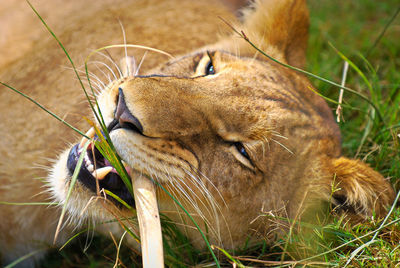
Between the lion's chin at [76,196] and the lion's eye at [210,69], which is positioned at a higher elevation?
the lion's eye at [210,69]

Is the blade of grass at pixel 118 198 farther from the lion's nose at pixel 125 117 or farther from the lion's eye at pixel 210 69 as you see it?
the lion's eye at pixel 210 69

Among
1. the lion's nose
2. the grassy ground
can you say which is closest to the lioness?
the lion's nose

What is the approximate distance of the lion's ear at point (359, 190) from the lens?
2.41 metres

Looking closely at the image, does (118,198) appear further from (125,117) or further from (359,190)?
(359,190)

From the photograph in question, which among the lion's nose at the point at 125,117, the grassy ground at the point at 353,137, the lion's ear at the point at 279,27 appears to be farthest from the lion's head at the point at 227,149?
the lion's ear at the point at 279,27

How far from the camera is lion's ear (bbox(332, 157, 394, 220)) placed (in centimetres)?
241

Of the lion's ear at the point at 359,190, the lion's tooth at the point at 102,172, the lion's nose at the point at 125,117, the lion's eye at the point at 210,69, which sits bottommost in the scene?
the lion's ear at the point at 359,190

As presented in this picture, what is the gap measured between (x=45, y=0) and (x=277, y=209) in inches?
87.5

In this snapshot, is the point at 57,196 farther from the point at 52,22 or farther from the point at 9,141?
the point at 52,22

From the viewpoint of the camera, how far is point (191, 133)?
2.10m

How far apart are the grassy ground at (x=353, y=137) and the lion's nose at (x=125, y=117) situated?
0.72m

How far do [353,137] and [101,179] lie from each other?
197 cm

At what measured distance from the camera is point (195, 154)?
2.14 meters

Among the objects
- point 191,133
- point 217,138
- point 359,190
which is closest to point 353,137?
point 359,190
